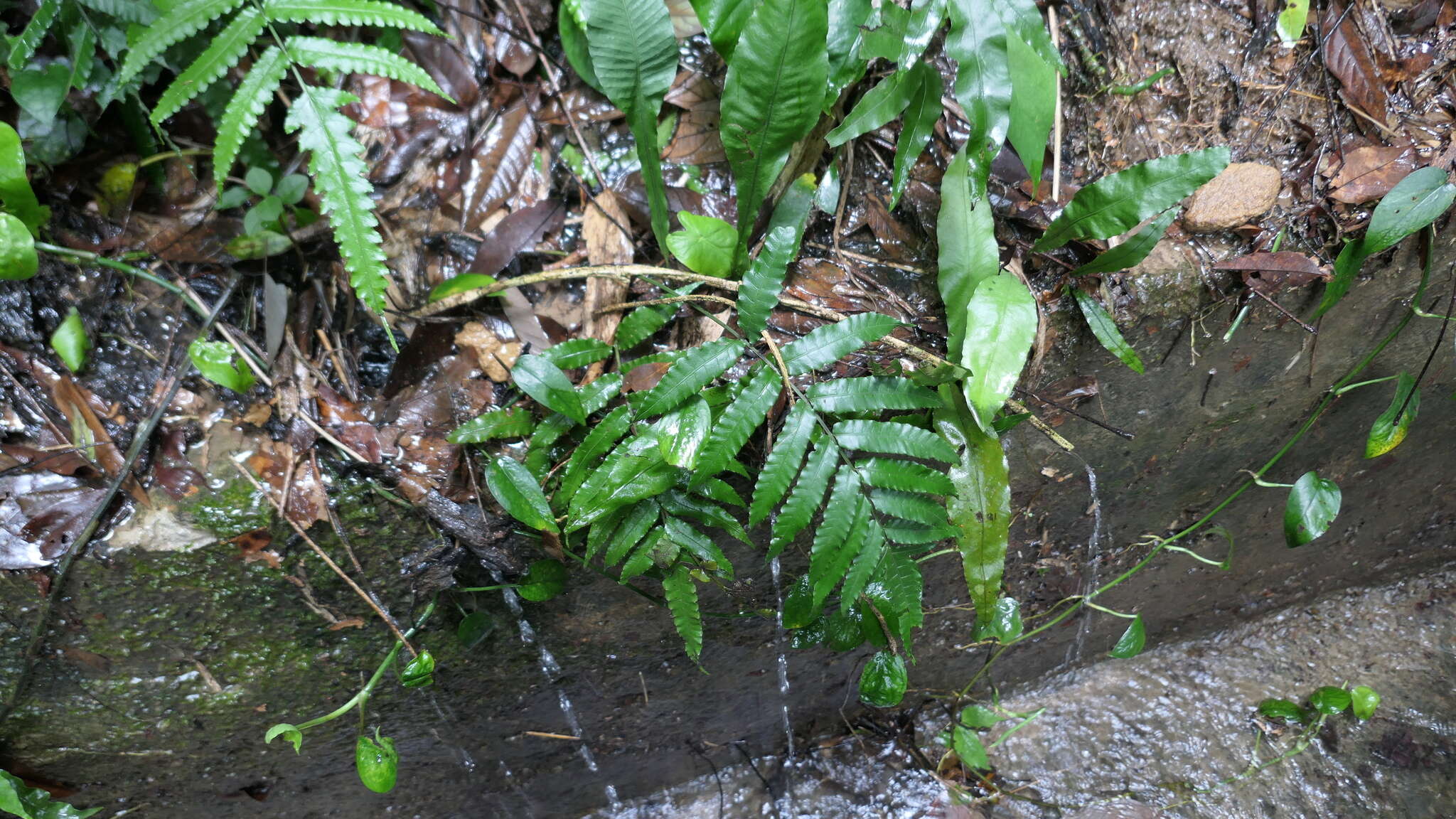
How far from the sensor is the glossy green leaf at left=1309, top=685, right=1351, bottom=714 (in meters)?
2.63

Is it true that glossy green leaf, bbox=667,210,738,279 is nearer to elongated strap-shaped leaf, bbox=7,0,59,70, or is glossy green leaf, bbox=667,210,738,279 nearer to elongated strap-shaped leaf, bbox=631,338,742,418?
elongated strap-shaped leaf, bbox=631,338,742,418

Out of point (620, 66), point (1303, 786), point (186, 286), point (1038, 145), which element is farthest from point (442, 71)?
point (1303, 786)

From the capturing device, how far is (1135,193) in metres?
1.60

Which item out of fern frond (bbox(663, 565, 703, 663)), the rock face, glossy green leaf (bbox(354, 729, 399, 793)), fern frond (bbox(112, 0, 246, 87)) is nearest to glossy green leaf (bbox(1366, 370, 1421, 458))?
the rock face

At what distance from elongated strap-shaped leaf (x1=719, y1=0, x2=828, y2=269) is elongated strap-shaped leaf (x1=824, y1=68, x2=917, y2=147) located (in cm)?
8

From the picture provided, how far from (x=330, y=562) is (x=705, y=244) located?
104cm

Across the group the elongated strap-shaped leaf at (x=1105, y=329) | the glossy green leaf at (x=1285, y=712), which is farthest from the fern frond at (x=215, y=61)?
the glossy green leaf at (x=1285, y=712)

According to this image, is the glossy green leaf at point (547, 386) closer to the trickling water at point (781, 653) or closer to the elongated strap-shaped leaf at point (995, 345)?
the trickling water at point (781, 653)

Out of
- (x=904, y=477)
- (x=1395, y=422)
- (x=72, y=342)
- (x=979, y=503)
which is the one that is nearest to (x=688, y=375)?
(x=904, y=477)

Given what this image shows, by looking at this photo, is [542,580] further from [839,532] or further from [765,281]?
[765,281]

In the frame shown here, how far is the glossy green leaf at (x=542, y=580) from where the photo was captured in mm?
1811

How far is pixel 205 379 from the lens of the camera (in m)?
1.72

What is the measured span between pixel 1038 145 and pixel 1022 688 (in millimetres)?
1980

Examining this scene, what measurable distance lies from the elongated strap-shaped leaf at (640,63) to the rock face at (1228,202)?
1.20 m
